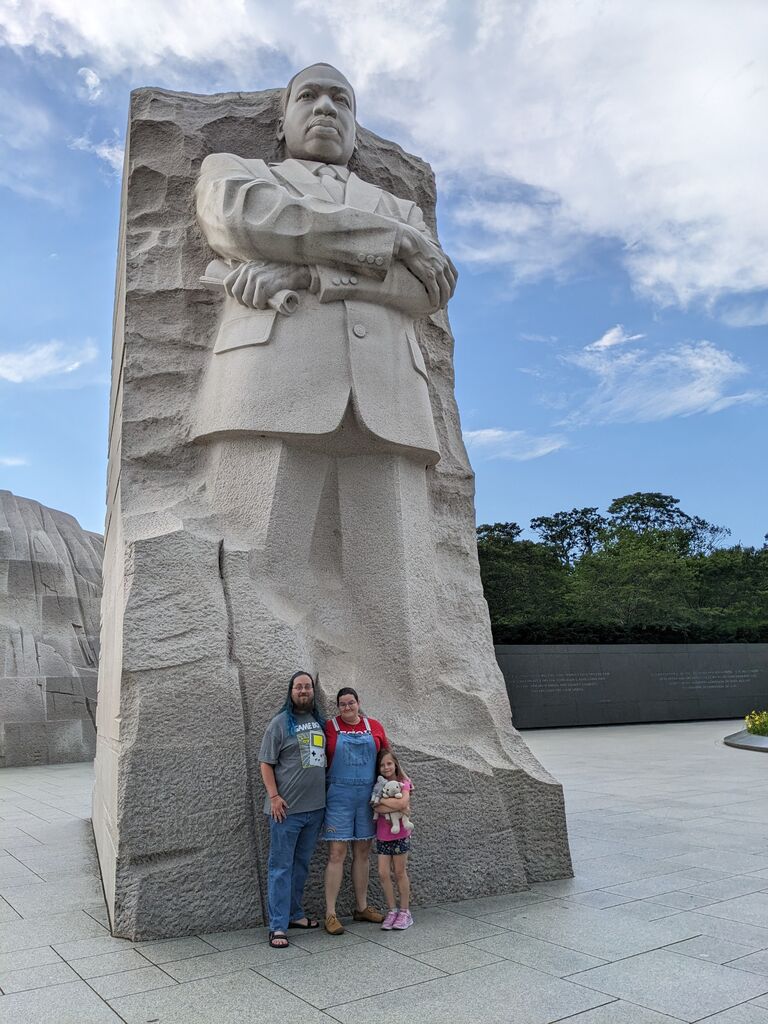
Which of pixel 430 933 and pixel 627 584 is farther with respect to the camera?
pixel 627 584

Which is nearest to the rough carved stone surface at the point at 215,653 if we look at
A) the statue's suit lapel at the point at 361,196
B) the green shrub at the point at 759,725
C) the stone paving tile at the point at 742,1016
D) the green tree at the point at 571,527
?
the statue's suit lapel at the point at 361,196

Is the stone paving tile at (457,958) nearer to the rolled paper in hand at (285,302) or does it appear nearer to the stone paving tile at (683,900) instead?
the stone paving tile at (683,900)

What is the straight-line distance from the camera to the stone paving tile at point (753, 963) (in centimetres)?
319

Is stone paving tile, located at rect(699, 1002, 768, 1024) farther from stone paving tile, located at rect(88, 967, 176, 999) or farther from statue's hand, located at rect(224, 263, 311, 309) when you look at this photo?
statue's hand, located at rect(224, 263, 311, 309)

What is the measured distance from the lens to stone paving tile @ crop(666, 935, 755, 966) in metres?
3.32

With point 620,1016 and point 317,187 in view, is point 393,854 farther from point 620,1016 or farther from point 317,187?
point 317,187

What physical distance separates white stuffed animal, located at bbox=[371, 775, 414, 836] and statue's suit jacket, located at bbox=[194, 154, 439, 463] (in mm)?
1782

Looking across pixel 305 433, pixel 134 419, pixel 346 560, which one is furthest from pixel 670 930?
pixel 134 419

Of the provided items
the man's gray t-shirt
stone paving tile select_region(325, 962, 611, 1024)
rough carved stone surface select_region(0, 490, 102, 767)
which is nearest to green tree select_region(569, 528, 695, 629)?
rough carved stone surface select_region(0, 490, 102, 767)

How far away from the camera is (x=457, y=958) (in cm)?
333

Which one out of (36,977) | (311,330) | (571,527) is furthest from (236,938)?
(571,527)

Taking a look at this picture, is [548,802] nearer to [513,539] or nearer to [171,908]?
[171,908]

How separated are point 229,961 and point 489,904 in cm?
136

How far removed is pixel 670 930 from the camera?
12.0 feet
